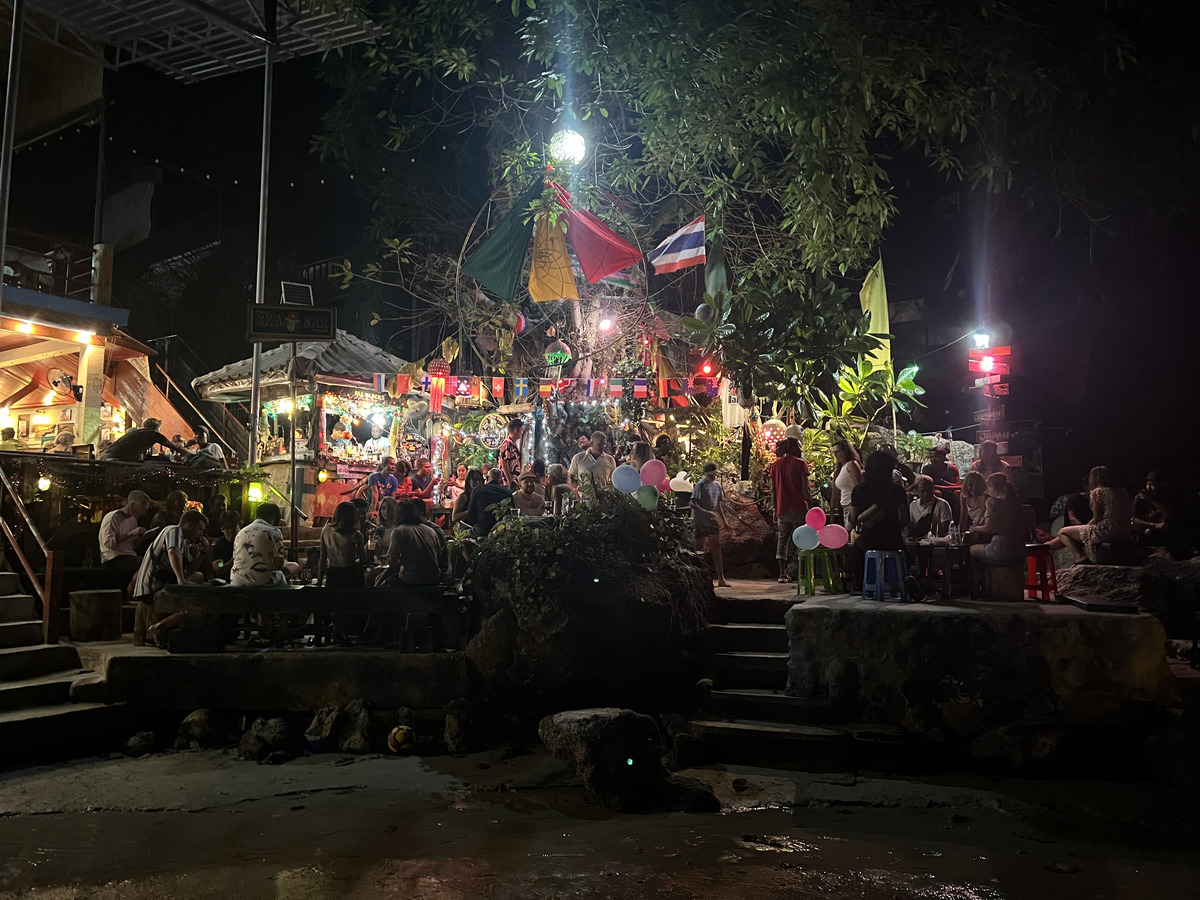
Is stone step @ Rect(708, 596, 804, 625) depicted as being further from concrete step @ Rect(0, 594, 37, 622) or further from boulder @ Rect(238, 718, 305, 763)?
concrete step @ Rect(0, 594, 37, 622)

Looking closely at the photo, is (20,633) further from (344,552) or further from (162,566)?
(344,552)

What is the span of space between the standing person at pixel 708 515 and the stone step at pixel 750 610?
5.08 feet

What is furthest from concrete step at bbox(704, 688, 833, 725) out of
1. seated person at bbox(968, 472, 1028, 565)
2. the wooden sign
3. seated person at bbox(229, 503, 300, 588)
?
the wooden sign

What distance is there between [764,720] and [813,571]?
268 cm

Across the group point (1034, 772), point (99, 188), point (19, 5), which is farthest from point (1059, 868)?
point (99, 188)

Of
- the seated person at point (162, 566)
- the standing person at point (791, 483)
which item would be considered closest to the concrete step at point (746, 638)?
the standing person at point (791, 483)

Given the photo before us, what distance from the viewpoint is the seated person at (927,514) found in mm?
10289

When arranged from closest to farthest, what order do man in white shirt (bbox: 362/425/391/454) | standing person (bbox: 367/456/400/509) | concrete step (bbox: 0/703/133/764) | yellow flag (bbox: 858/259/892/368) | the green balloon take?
concrete step (bbox: 0/703/133/764)
the green balloon
standing person (bbox: 367/456/400/509)
yellow flag (bbox: 858/259/892/368)
man in white shirt (bbox: 362/425/391/454)

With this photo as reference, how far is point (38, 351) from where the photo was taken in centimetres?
1681

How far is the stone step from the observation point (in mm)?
8539

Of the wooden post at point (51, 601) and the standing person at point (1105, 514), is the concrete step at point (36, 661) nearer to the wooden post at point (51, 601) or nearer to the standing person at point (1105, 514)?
the wooden post at point (51, 601)

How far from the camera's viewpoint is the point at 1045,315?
58.0 feet

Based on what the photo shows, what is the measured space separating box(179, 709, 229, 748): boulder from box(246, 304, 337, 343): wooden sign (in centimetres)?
633

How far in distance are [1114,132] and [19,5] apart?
16085 mm
